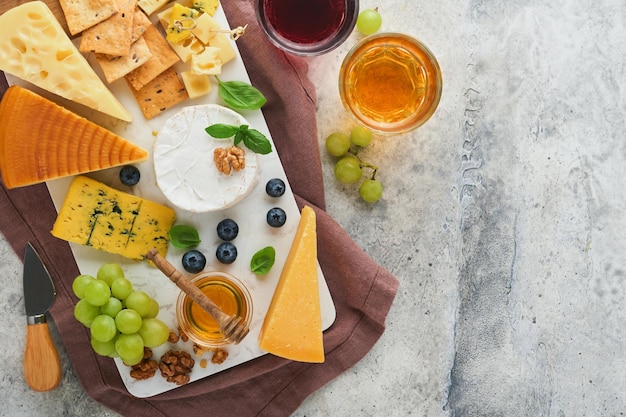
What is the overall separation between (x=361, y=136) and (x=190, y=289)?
0.77m

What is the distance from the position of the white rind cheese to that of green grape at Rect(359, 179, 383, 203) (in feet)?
1.33

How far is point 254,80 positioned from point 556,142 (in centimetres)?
112

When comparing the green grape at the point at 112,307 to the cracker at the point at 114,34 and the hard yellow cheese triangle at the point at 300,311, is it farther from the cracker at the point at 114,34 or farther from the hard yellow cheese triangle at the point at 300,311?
the cracker at the point at 114,34

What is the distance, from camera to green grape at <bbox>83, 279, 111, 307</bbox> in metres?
1.86

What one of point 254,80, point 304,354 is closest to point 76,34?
point 254,80

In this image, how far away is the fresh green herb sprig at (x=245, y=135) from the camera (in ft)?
6.41

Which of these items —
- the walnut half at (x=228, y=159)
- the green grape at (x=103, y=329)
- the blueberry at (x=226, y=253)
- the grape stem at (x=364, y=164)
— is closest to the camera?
the green grape at (x=103, y=329)

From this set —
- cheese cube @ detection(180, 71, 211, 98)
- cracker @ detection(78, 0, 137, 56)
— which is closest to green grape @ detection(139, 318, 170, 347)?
cheese cube @ detection(180, 71, 211, 98)

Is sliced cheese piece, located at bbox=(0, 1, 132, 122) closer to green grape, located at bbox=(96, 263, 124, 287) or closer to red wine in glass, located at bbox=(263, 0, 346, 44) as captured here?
green grape, located at bbox=(96, 263, 124, 287)

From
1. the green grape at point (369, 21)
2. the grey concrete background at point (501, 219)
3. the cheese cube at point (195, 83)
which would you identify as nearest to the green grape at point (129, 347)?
the grey concrete background at point (501, 219)

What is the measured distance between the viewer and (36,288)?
6.89 ft

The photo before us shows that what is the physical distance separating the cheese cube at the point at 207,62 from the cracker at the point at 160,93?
0.31 feet

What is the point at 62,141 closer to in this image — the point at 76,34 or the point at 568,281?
the point at 76,34

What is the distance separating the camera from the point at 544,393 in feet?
7.52
